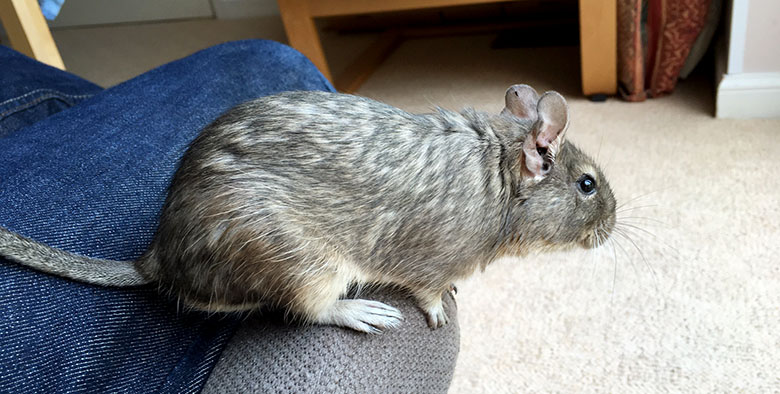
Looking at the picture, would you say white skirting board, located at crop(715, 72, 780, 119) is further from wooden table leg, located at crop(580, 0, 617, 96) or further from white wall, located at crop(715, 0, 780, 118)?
wooden table leg, located at crop(580, 0, 617, 96)

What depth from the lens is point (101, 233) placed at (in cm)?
109

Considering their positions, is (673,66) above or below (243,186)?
below

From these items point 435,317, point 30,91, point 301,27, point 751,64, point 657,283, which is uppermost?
point 30,91

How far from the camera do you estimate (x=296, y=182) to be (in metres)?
1.02

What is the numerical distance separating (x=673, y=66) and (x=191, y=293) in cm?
215

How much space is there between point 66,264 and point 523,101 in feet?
2.55

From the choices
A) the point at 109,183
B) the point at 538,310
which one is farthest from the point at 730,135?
the point at 109,183

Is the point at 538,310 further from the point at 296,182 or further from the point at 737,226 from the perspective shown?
the point at 296,182

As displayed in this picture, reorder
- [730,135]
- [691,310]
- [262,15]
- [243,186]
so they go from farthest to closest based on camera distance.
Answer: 1. [262,15]
2. [730,135]
3. [691,310]
4. [243,186]

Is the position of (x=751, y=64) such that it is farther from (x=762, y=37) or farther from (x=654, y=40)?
(x=654, y=40)

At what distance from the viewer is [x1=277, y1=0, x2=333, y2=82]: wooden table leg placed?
2.87m

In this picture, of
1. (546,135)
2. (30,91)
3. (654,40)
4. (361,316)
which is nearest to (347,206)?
(361,316)

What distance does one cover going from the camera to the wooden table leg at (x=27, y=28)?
1.88 metres

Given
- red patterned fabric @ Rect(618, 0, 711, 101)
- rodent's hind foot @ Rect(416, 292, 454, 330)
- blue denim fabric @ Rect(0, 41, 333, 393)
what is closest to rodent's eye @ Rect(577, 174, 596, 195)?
rodent's hind foot @ Rect(416, 292, 454, 330)
